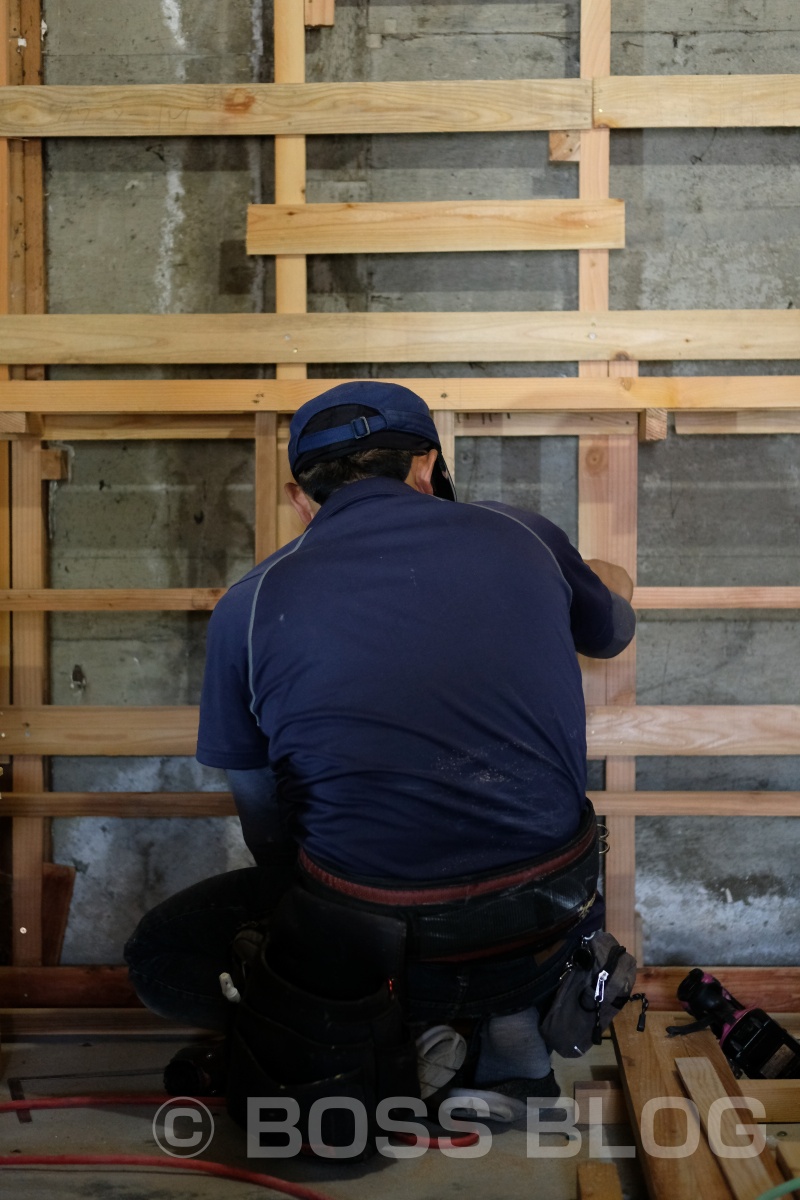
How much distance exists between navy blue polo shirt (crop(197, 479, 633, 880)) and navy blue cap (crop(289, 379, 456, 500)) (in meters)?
0.11

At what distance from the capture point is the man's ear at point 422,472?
1840 mm

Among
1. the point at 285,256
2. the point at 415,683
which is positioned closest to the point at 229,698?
the point at 415,683

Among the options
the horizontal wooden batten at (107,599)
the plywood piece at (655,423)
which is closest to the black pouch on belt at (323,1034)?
the horizontal wooden batten at (107,599)

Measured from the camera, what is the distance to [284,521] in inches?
99.1

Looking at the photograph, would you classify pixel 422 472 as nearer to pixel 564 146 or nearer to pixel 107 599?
pixel 107 599

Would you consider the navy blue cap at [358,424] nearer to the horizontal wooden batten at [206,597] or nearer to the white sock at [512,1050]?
the horizontal wooden batten at [206,597]

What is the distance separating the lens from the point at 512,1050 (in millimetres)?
1841

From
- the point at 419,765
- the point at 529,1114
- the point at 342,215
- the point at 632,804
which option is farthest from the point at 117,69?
the point at 529,1114

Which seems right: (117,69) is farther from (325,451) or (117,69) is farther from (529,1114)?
(529,1114)

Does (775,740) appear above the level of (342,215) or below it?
below

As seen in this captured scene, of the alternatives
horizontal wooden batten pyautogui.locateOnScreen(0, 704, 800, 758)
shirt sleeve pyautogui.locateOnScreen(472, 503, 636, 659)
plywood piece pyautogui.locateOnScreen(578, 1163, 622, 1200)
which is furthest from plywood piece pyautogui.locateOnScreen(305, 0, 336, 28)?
plywood piece pyautogui.locateOnScreen(578, 1163, 622, 1200)

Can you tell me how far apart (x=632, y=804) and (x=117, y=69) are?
2.31 metres

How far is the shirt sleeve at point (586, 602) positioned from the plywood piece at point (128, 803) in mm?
1046

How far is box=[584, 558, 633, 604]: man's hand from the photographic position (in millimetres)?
2375
